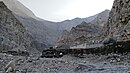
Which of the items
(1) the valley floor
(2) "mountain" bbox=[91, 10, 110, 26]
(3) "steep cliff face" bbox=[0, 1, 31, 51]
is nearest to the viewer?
Result: (1) the valley floor

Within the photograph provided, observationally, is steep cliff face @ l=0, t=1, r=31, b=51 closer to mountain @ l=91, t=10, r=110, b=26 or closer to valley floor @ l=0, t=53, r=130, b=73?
mountain @ l=91, t=10, r=110, b=26

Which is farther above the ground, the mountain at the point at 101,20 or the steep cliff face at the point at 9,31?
the mountain at the point at 101,20

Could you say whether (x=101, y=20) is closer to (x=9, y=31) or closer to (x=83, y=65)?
(x=9, y=31)

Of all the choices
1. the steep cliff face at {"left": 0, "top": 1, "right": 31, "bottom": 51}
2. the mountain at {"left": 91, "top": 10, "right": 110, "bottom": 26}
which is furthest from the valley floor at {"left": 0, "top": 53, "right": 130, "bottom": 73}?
the mountain at {"left": 91, "top": 10, "right": 110, "bottom": 26}

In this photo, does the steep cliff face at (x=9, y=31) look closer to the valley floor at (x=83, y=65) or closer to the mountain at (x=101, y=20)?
the mountain at (x=101, y=20)

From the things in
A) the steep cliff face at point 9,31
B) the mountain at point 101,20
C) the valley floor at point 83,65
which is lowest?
the valley floor at point 83,65

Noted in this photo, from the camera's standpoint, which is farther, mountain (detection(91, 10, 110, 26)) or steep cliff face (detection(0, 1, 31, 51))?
mountain (detection(91, 10, 110, 26))

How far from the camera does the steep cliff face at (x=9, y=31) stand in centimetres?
7190

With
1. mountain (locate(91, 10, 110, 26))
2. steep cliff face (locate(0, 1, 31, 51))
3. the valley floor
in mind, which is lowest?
the valley floor

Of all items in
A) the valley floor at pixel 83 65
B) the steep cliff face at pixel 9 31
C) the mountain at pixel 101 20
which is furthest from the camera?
the mountain at pixel 101 20

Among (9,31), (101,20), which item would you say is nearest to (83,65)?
(9,31)

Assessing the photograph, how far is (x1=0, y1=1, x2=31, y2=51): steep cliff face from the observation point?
71.9 meters

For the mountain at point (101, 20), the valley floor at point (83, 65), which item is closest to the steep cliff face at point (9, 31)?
the mountain at point (101, 20)

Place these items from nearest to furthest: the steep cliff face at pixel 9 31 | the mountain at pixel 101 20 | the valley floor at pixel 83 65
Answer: the valley floor at pixel 83 65
the steep cliff face at pixel 9 31
the mountain at pixel 101 20
